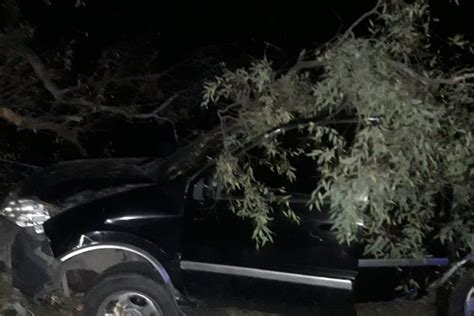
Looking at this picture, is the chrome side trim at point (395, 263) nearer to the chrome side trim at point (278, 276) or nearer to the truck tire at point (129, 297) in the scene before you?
the chrome side trim at point (278, 276)

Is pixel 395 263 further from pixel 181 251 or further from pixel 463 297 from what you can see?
pixel 181 251

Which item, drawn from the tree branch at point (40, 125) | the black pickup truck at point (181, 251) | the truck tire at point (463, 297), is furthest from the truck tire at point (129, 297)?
the tree branch at point (40, 125)

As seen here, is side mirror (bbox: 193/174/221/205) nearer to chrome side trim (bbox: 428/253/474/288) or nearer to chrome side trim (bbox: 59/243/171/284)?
chrome side trim (bbox: 59/243/171/284)

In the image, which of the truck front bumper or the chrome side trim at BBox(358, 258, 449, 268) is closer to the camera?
the truck front bumper

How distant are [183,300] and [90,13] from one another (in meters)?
6.71

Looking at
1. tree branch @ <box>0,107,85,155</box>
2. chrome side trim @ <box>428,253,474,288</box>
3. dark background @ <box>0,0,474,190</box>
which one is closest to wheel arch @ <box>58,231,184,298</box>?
chrome side trim @ <box>428,253,474,288</box>

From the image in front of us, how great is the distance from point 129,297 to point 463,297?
253 cm

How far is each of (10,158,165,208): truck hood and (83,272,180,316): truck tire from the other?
68 centimetres

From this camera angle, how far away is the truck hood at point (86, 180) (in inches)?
228

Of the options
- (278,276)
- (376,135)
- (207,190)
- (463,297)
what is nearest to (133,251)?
(207,190)

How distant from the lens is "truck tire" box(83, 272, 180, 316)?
5.34 metres

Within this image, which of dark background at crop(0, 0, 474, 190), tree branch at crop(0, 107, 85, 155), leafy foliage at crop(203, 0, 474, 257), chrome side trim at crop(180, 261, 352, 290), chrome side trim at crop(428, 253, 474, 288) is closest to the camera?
leafy foliage at crop(203, 0, 474, 257)

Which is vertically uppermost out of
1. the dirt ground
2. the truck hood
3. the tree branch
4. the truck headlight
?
the tree branch

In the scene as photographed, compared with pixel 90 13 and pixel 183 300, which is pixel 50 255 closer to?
pixel 183 300
